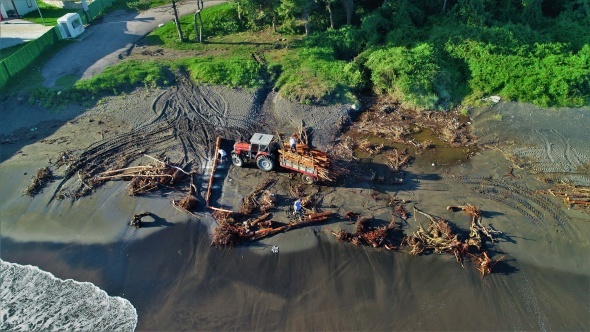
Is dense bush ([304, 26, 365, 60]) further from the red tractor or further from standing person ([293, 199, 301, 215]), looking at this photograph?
standing person ([293, 199, 301, 215])

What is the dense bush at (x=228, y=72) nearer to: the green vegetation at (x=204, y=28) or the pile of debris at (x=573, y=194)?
the green vegetation at (x=204, y=28)

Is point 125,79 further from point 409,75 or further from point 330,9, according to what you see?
point 409,75

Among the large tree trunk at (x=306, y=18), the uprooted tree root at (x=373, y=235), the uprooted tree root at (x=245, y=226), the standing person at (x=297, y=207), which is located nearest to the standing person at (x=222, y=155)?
the uprooted tree root at (x=245, y=226)

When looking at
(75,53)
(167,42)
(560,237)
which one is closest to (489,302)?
(560,237)

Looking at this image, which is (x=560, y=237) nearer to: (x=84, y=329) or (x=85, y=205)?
(x=84, y=329)

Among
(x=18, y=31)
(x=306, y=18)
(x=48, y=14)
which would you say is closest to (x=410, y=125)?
(x=306, y=18)
